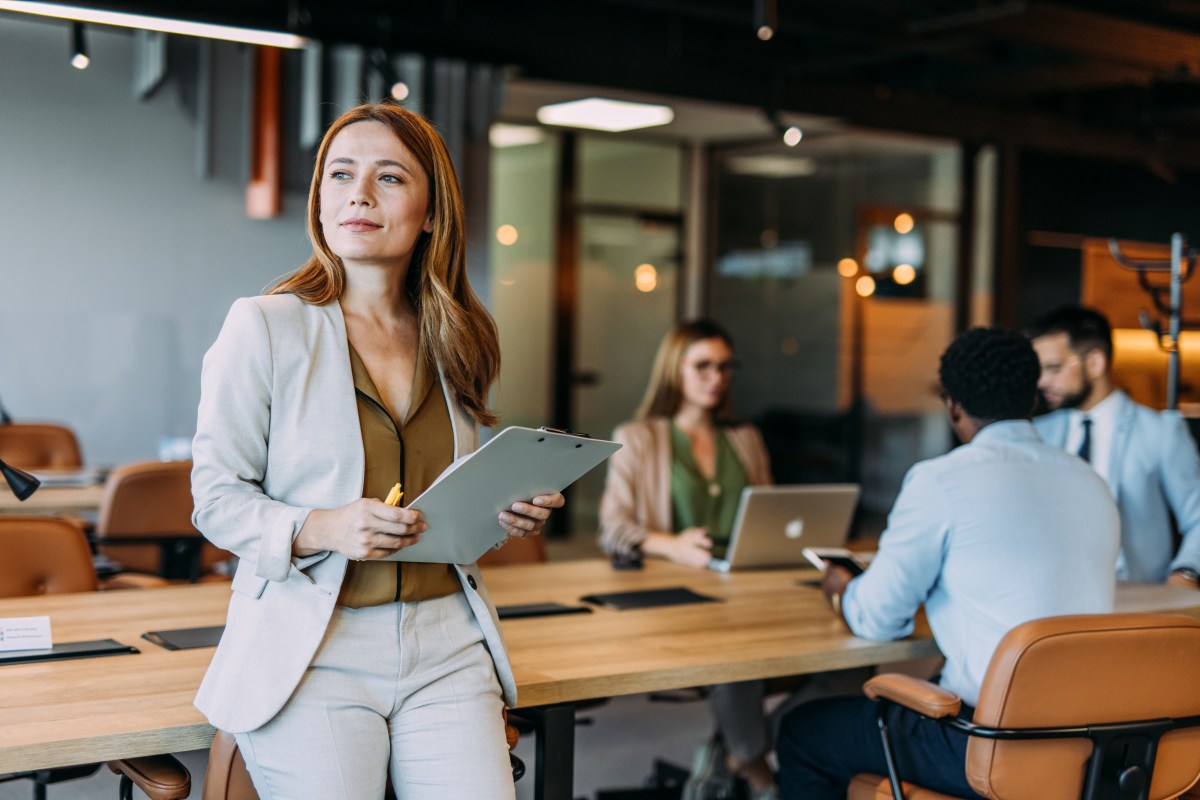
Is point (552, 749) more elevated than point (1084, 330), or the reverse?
point (1084, 330)

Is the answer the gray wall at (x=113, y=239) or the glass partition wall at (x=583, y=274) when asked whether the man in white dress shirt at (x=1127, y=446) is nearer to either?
the gray wall at (x=113, y=239)

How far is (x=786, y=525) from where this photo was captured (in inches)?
153

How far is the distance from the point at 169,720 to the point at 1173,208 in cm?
1034

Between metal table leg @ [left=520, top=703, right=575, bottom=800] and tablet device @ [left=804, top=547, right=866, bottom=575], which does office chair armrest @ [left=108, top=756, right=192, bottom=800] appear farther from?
tablet device @ [left=804, top=547, right=866, bottom=575]

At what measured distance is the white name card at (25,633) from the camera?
2.59 m

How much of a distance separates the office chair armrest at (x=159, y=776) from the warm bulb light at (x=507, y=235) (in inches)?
304

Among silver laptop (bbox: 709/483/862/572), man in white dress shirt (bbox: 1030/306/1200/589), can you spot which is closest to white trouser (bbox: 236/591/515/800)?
silver laptop (bbox: 709/483/862/572)

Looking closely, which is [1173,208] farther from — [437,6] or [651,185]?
[437,6]

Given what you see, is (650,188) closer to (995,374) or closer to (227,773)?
(995,374)

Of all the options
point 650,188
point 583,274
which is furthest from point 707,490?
point 650,188

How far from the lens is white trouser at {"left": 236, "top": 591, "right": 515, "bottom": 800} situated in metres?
1.94

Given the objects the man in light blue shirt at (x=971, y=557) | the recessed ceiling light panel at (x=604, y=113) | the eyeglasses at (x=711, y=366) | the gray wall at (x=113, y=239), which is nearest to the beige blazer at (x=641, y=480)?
the eyeglasses at (x=711, y=366)

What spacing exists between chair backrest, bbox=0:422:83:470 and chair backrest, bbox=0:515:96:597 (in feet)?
10.0

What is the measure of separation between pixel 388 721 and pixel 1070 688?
1.34 metres
